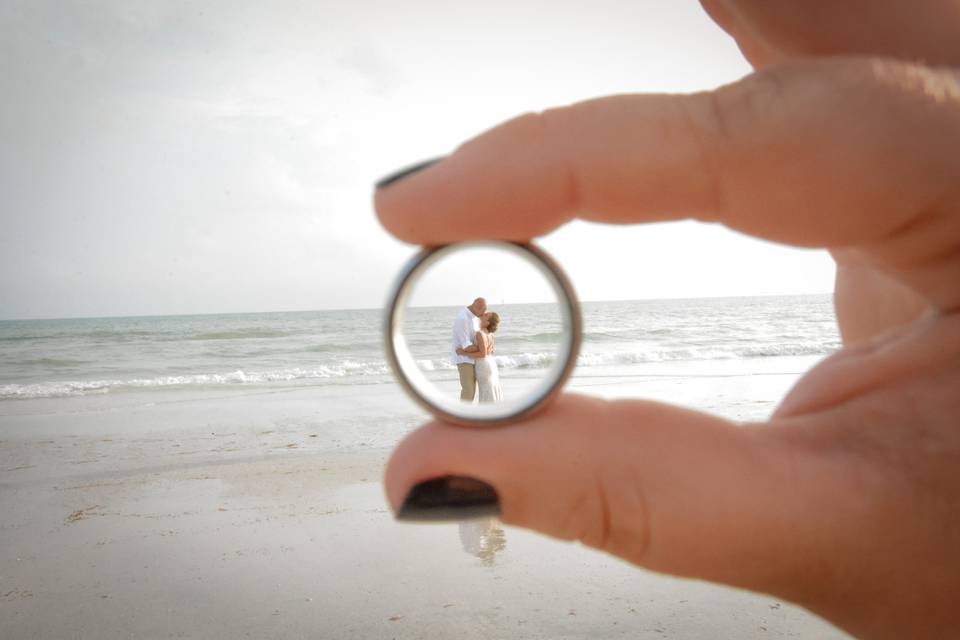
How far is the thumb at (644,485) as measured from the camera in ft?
5.13

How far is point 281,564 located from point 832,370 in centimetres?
558

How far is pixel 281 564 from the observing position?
19.6 ft

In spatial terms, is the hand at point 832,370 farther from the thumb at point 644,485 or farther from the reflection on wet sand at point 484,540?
the reflection on wet sand at point 484,540

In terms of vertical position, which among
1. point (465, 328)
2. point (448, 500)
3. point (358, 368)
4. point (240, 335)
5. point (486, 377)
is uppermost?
point (465, 328)

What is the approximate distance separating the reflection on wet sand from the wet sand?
0.07ft

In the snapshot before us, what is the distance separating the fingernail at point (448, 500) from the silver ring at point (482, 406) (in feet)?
Result: 0.57

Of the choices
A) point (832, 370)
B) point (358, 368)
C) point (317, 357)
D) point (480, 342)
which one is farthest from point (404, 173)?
point (317, 357)

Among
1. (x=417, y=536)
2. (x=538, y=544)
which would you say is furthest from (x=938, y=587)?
(x=417, y=536)

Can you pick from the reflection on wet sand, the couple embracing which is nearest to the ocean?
the couple embracing

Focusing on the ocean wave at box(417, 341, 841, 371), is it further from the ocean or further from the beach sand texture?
the beach sand texture

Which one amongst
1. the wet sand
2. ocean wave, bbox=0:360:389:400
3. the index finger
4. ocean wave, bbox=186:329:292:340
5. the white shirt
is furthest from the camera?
ocean wave, bbox=186:329:292:340

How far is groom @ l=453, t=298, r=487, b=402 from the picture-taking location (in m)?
8.57

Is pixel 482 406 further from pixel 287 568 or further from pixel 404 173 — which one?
pixel 287 568

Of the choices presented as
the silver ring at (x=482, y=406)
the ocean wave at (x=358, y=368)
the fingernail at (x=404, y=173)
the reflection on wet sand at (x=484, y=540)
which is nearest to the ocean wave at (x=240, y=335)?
the ocean wave at (x=358, y=368)
